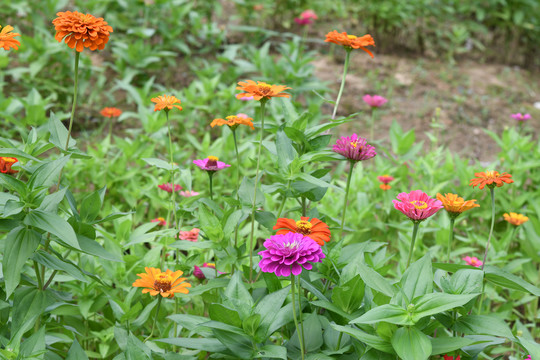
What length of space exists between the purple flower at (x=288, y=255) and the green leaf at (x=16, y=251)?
55 centimetres

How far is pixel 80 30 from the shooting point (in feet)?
4.28

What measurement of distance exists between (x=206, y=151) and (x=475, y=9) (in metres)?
3.81

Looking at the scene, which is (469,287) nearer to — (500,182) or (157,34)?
(500,182)

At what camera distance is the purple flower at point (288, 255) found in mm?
1125

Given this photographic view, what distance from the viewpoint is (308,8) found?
4.93 m

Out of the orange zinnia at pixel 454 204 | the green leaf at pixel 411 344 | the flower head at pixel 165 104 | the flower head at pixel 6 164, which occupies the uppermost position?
the flower head at pixel 165 104

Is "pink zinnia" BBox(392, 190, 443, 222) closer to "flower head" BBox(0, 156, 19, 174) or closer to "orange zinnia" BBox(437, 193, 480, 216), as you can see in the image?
"orange zinnia" BBox(437, 193, 480, 216)

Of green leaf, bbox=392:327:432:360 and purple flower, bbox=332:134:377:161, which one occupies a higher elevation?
purple flower, bbox=332:134:377:161

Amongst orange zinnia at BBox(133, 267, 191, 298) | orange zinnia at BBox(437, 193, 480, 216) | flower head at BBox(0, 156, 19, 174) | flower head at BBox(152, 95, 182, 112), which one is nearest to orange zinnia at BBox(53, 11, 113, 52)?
flower head at BBox(152, 95, 182, 112)

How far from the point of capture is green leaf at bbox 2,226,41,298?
3.90 ft

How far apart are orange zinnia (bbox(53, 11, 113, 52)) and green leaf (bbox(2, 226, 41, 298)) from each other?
48 centimetres

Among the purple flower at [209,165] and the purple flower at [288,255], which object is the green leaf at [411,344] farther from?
the purple flower at [209,165]

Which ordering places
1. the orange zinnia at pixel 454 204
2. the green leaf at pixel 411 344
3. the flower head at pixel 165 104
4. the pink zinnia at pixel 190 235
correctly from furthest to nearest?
the pink zinnia at pixel 190 235 < the flower head at pixel 165 104 < the orange zinnia at pixel 454 204 < the green leaf at pixel 411 344

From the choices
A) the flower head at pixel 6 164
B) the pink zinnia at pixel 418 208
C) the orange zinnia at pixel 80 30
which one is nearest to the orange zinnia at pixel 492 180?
the pink zinnia at pixel 418 208
